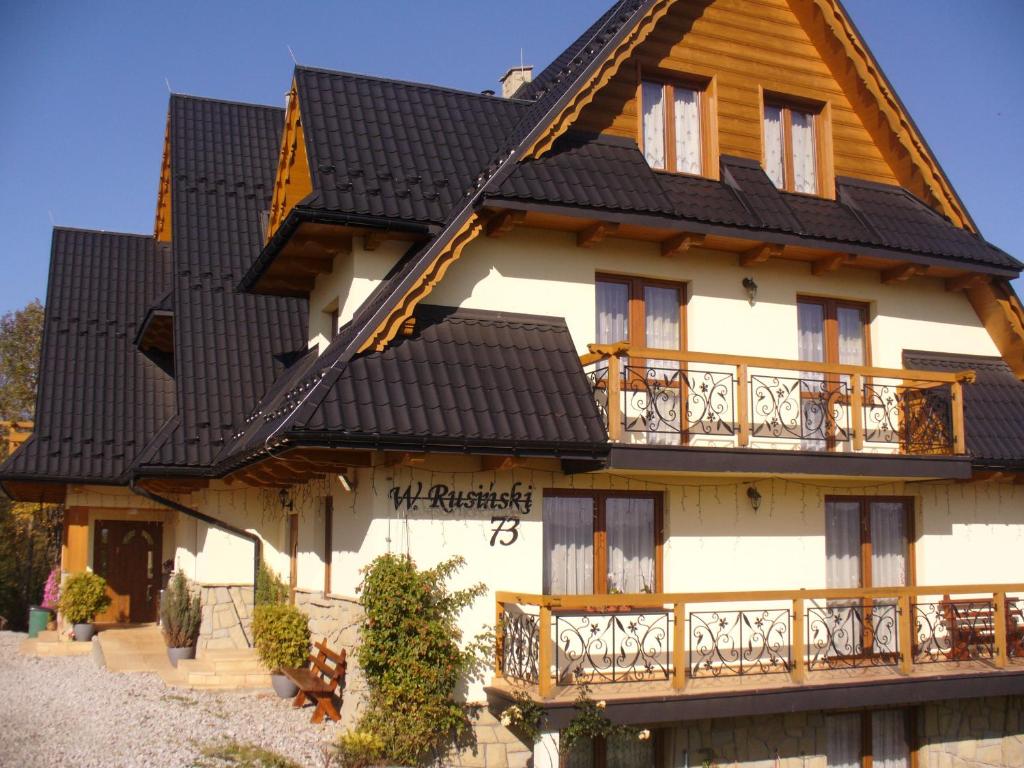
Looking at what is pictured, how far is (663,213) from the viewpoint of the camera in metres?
13.3

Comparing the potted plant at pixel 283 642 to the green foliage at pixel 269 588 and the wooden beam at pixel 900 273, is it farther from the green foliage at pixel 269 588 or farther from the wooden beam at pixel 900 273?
the wooden beam at pixel 900 273

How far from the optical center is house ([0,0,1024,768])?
1188 centimetres

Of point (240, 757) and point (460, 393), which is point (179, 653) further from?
point (460, 393)

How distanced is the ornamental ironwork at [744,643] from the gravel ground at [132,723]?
13.9 ft

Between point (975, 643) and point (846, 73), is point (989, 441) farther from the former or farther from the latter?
point (846, 73)

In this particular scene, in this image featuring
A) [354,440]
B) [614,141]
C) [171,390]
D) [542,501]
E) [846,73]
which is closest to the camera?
[354,440]

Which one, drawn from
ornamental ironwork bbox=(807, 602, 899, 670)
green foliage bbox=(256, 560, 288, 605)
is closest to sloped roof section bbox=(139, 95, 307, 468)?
green foliage bbox=(256, 560, 288, 605)

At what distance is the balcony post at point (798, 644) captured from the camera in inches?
474

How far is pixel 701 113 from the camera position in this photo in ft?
49.6

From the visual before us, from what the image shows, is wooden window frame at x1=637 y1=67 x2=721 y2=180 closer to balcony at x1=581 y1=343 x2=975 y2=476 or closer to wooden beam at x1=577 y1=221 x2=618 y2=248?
wooden beam at x1=577 y1=221 x2=618 y2=248

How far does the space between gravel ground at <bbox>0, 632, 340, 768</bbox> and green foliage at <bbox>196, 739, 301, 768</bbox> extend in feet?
0.49

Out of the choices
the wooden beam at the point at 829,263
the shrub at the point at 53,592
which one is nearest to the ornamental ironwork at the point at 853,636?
the wooden beam at the point at 829,263

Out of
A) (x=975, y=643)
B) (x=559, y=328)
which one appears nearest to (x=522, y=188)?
(x=559, y=328)

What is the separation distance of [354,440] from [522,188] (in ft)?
12.0
